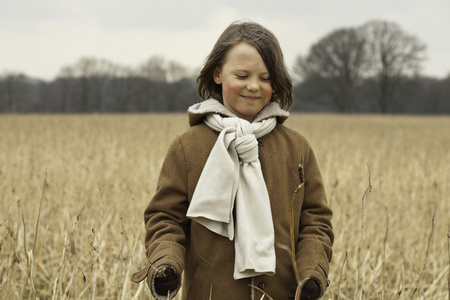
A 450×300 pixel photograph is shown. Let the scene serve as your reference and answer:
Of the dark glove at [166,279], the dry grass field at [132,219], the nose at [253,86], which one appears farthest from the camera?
the dry grass field at [132,219]

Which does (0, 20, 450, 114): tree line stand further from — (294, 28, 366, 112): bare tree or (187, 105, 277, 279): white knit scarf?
(187, 105, 277, 279): white knit scarf

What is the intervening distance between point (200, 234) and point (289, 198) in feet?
1.02

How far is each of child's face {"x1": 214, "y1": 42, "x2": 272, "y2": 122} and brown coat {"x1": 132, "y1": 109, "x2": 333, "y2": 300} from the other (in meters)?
0.12

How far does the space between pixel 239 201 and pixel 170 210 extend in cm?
23

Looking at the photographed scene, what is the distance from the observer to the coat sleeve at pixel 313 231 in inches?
56.6

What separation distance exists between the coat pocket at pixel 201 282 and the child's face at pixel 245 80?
0.52 meters

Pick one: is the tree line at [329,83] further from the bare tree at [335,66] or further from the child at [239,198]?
the child at [239,198]

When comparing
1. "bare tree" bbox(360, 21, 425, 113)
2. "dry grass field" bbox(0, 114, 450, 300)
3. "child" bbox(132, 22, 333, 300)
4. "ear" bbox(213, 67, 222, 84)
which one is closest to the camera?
"child" bbox(132, 22, 333, 300)

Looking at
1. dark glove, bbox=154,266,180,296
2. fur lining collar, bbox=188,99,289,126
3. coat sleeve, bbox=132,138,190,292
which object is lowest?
dark glove, bbox=154,266,180,296

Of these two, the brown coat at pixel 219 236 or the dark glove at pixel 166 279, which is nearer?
the dark glove at pixel 166 279

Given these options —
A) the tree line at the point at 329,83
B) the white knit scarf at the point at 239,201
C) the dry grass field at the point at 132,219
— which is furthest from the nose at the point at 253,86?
the tree line at the point at 329,83

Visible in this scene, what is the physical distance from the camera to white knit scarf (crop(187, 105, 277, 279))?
1.38 metres

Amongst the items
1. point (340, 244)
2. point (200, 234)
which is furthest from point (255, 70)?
point (340, 244)

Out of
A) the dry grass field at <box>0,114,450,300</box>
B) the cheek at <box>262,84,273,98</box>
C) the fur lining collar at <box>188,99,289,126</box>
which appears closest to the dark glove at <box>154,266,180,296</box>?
the dry grass field at <box>0,114,450,300</box>
